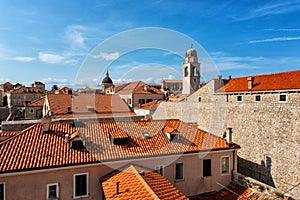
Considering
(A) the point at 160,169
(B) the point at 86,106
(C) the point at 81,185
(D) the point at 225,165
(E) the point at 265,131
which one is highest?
(B) the point at 86,106

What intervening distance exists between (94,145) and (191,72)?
26499 millimetres

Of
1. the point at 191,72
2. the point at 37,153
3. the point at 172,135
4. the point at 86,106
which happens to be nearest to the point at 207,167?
the point at 172,135

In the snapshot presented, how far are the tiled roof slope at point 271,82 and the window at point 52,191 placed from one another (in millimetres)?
16633

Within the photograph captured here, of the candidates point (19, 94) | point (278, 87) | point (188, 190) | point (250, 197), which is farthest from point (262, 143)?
point (19, 94)

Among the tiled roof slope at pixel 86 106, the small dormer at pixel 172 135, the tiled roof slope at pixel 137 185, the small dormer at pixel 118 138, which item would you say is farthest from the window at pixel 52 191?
the tiled roof slope at pixel 86 106

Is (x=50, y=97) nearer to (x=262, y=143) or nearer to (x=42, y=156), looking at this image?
(x=42, y=156)

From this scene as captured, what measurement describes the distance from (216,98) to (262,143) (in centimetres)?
717

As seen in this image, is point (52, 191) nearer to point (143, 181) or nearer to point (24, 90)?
point (143, 181)

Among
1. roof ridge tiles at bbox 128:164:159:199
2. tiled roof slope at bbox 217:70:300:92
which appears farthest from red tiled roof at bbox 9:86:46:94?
roof ridge tiles at bbox 128:164:159:199

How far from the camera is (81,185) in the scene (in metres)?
8.40

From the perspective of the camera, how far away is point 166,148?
32.8 feet

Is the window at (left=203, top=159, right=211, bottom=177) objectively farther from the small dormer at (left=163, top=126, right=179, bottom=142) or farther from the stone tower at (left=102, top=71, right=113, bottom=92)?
the stone tower at (left=102, top=71, right=113, bottom=92)

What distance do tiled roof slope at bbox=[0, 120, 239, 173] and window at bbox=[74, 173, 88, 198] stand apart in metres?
0.69

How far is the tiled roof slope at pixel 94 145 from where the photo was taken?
7.96 metres
